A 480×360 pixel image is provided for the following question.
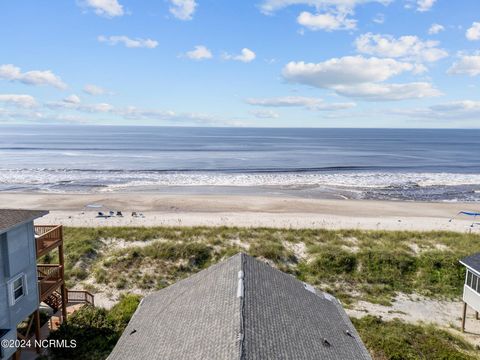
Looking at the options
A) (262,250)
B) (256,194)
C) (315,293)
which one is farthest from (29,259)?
(256,194)

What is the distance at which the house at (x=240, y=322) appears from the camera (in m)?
10.9

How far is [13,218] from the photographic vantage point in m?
16.1

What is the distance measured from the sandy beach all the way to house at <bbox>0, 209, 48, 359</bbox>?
71.1 feet

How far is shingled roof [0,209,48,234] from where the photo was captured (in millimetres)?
15195

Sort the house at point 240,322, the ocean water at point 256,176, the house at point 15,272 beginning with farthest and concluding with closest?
the ocean water at point 256,176, the house at point 15,272, the house at point 240,322

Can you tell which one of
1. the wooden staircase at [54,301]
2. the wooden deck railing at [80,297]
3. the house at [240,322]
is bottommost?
the wooden deck railing at [80,297]

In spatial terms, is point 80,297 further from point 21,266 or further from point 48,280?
point 21,266

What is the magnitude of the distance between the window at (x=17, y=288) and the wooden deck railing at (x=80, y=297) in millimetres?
5662

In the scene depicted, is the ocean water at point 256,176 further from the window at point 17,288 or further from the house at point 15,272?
the window at point 17,288

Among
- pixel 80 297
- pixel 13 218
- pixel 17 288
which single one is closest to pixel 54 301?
pixel 80 297

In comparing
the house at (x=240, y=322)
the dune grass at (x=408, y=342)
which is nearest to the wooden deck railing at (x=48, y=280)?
the house at (x=240, y=322)

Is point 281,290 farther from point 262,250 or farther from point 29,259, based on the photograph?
point 262,250

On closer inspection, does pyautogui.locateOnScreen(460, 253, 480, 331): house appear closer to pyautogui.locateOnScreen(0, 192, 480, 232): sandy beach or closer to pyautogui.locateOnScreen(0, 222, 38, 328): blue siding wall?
pyautogui.locateOnScreen(0, 192, 480, 232): sandy beach

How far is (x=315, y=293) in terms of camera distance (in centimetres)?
1675
